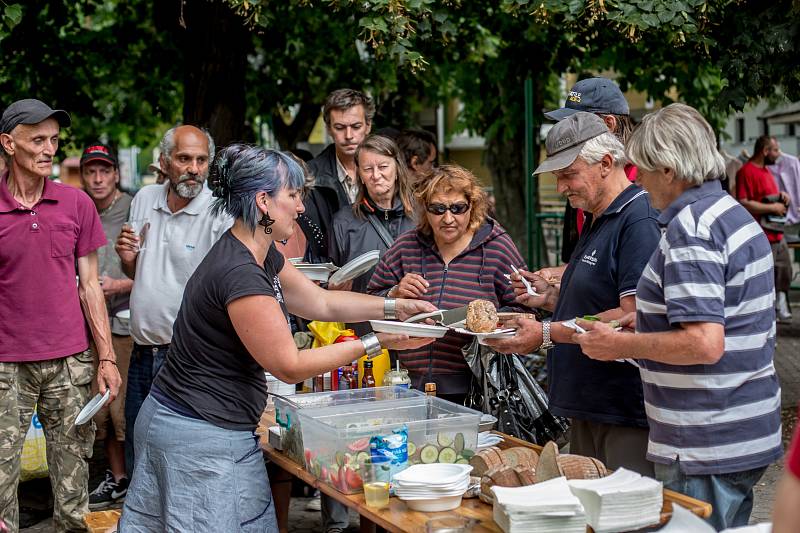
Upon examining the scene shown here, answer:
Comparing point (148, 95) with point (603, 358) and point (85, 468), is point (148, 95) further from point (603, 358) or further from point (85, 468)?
point (603, 358)

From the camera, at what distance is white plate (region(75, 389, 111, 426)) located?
4.52 metres

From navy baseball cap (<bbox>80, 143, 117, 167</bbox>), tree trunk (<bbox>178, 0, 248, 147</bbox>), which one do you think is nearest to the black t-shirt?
navy baseball cap (<bbox>80, 143, 117, 167</bbox>)

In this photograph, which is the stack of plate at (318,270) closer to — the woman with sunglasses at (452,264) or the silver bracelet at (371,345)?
the woman with sunglasses at (452,264)

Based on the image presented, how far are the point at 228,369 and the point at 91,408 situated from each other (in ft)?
5.12

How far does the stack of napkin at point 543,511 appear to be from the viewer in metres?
2.69

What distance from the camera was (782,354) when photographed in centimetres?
1055

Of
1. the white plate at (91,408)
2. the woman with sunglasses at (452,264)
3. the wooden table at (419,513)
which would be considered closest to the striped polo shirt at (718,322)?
the wooden table at (419,513)

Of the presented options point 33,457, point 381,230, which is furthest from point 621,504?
point 33,457

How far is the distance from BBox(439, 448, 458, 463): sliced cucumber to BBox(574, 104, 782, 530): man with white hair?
676mm

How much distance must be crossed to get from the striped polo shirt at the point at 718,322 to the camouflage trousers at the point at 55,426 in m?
3.11

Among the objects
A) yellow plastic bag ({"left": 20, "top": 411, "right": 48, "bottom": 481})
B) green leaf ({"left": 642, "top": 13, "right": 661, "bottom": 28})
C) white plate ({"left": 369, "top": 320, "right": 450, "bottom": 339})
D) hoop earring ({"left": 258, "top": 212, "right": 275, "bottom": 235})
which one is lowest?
yellow plastic bag ({"left": 20, "top": 411, "right": 48, "bottom": 481})

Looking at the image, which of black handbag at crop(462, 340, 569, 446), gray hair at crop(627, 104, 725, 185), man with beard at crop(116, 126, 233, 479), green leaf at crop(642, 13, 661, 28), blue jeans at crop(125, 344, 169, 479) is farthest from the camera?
green leaf at crop(642, 13, 661, 28)

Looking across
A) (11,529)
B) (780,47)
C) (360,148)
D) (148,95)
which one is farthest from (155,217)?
(148,95)

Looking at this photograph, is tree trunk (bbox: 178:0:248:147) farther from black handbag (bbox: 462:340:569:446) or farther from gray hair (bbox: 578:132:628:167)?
gray hair (bbox: 578:132:628:167)
